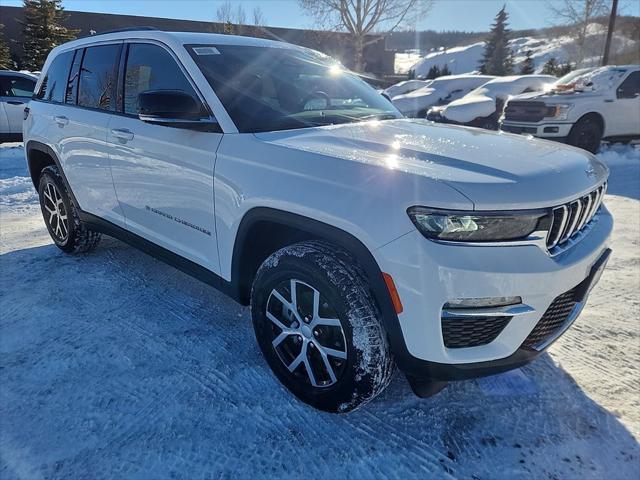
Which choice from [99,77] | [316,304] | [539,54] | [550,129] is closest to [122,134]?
[99,77]

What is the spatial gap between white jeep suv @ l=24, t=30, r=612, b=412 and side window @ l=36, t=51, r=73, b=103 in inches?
32.9

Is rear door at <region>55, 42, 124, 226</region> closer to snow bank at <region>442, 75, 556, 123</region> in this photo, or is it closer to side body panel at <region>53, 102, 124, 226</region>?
side body panel at <region>53, 102, 124, 226</region>

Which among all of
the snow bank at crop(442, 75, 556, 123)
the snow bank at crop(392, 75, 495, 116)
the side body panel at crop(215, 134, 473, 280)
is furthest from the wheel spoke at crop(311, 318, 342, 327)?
the snow bank at crop(392, 75, 495, 116)

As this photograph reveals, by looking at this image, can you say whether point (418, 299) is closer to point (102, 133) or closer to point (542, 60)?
point (102, 133)

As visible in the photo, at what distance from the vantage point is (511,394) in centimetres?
256

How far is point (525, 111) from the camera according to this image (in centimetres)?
980

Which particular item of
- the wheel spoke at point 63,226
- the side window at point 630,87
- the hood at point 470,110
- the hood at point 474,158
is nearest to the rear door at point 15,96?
the wheel spoke at point 63,226

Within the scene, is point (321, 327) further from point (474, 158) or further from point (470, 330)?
point (474, 158)

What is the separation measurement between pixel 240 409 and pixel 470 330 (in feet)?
4.04

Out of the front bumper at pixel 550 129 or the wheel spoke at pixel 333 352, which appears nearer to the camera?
the wheel spoke at pixel 333 352

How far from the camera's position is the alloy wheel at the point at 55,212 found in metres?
4.38

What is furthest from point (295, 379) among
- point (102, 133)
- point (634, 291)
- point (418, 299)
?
point (634, 291)

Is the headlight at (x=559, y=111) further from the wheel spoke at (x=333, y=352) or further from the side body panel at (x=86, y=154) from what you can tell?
the wheel spoke at (x=333, y=352)

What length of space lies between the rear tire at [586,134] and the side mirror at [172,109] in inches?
349
